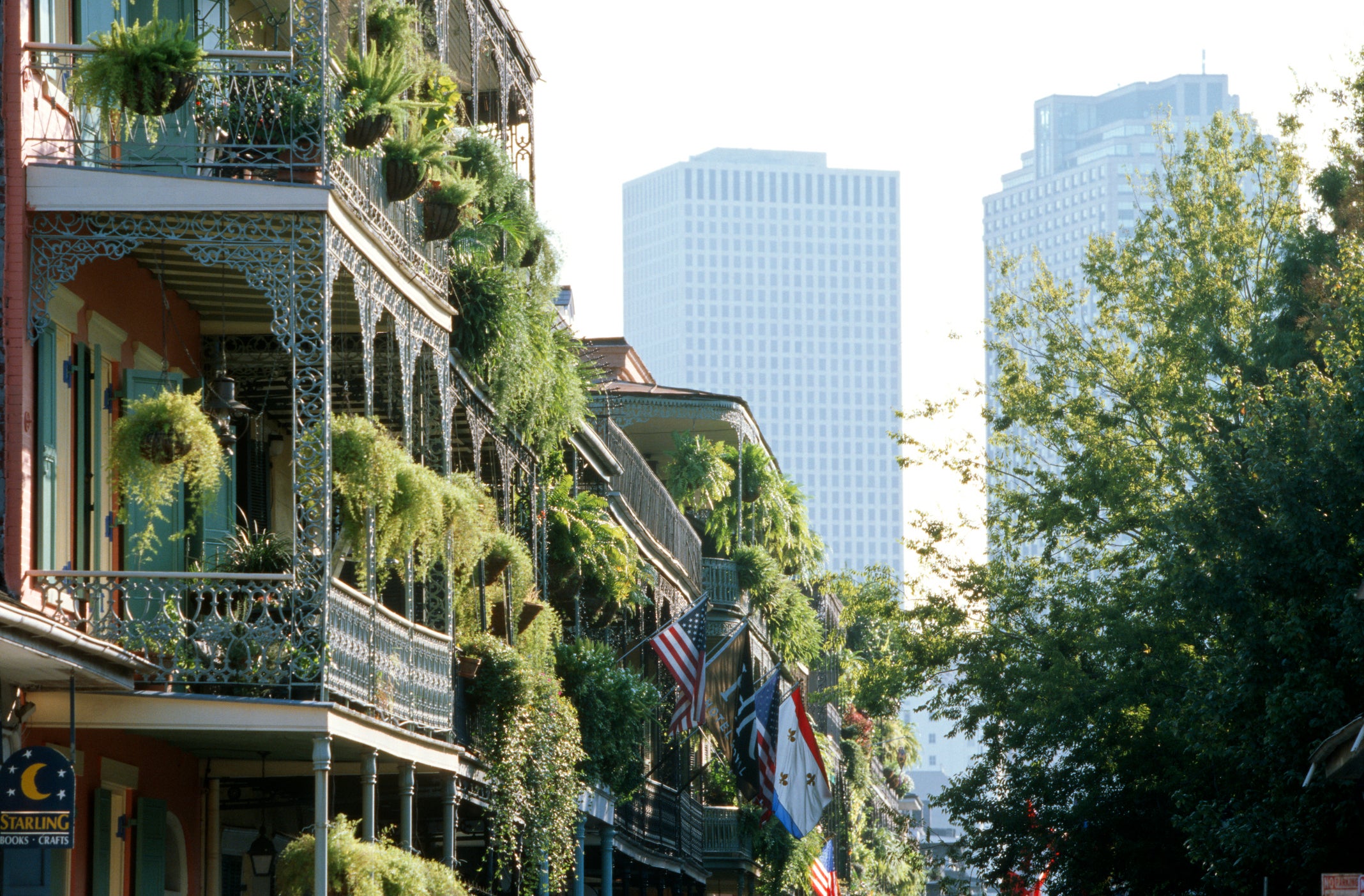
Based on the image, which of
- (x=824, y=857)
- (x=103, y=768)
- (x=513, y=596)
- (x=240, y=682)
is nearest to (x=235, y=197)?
(x=240, y=682)

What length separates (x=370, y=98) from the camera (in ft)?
43.6

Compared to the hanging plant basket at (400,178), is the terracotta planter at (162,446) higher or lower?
lower

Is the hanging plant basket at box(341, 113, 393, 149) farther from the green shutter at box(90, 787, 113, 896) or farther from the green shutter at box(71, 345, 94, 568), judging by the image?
the green shutter at box(90, 787, 113, 896)

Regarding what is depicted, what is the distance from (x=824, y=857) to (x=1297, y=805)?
81.9ft

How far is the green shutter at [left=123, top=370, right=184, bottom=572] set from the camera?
13148mm

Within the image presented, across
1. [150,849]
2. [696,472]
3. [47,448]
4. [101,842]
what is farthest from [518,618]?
[696,472]

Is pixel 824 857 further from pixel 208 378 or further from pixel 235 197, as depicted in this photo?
pixel 235 197

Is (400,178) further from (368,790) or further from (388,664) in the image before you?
Answer: (368,790)

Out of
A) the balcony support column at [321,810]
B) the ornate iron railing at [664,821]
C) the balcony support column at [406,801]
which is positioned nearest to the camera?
the balcony support column at [321,810]

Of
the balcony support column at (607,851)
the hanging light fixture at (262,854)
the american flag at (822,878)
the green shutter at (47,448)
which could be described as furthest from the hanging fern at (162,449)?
the american flag at (822,878)

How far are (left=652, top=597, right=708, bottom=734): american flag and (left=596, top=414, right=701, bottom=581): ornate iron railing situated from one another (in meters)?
2.49

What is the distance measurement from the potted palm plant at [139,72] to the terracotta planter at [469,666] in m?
6.13

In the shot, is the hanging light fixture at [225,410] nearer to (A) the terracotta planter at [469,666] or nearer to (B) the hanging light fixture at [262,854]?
(A) the terracotta planter at [469,666]

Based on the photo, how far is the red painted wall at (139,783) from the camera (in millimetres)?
12117
